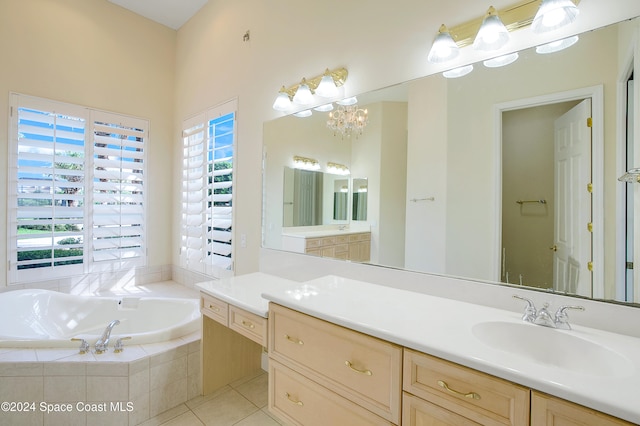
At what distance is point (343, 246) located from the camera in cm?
194

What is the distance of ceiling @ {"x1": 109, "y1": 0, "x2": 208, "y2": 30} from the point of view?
3.16 m

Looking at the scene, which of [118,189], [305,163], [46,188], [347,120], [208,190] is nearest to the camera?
[347,120]

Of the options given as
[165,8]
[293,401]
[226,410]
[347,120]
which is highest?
[165,8]

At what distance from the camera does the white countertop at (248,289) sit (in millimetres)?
1649

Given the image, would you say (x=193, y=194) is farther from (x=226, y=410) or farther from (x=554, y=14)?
(x=554, y=14)

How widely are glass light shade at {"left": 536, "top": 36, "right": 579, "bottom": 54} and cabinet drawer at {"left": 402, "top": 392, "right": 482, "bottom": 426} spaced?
4.67 ft

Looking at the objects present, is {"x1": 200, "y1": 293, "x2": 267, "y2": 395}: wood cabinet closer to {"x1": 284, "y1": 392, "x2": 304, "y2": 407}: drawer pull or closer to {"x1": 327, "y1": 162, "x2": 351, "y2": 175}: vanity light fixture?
{"x1": 284, "y1": 392, "x2": 304, "y2": 407}: drawer pull

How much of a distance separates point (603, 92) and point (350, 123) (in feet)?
3.96

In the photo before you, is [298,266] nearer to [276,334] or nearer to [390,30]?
[276,334]

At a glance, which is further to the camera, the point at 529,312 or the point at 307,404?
the point at 307,404

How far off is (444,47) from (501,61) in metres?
0.26

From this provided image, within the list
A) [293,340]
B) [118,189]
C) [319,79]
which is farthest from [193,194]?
[293,340]

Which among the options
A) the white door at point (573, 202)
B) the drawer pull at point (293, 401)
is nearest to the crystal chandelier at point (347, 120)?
the white door at point (573, 202)

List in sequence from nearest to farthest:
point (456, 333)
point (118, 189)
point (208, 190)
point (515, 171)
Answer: point (456, 333)
point (515, 171)
point (208, 190)
point (118, 189)
